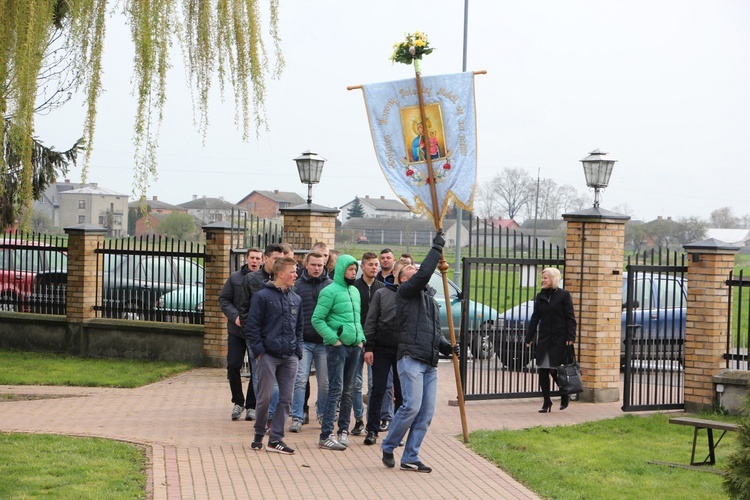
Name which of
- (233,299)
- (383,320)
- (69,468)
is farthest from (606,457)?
(69,468)

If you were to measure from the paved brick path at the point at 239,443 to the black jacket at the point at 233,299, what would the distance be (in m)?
1.01

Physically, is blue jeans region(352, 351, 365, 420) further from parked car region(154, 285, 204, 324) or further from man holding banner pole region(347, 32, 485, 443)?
parked car region(154, 285, 204, 324)

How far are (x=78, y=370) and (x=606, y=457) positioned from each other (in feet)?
28.8

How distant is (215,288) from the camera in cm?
1593

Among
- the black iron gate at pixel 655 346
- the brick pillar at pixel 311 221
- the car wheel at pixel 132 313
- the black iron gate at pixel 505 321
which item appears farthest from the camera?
the car wheel at pixel 132 313

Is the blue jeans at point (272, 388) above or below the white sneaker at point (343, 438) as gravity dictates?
above

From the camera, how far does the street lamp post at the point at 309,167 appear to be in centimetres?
1620

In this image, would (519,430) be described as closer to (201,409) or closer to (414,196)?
(414,196)

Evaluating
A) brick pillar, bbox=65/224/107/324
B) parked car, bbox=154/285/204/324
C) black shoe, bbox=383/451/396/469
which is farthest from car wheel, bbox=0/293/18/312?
black shoe, bbox=383/451/396/469

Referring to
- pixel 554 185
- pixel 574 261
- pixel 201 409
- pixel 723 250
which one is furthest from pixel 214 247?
pixel 554 185

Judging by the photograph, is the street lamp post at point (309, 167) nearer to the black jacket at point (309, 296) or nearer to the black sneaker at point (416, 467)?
the black jacket at point (309, 296)

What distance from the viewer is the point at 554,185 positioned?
69.1 meters

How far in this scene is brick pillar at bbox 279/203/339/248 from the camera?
16.1m

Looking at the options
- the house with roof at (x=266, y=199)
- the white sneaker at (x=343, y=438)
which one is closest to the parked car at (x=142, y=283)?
the white sneaker at (x=343, y=438)
